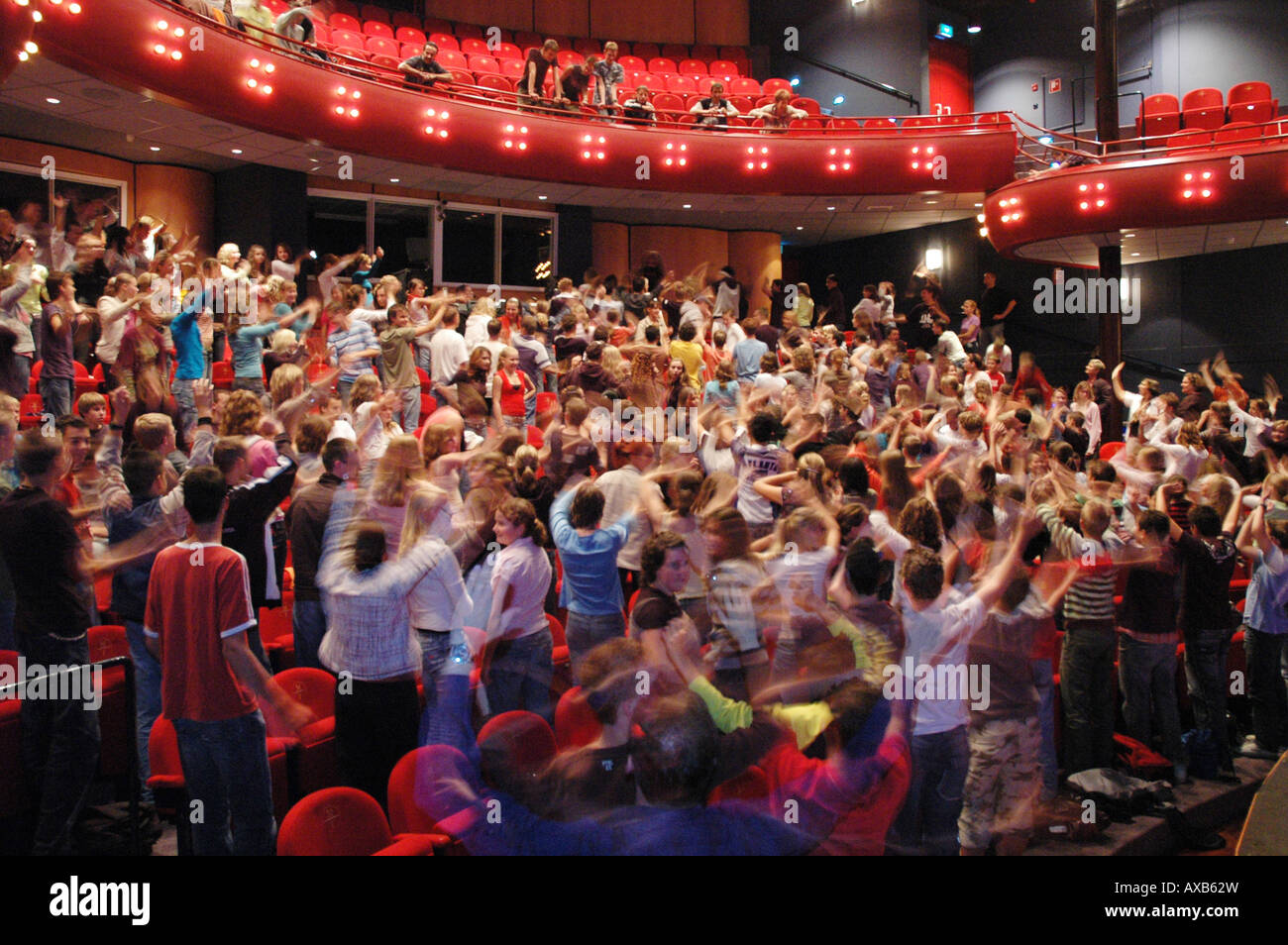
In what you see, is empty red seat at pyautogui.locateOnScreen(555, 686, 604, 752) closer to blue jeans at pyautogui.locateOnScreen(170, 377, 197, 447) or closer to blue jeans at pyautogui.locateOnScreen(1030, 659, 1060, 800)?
blue jeans at pyautogui.locateOnScreen(1030, 659, 1060, 800)

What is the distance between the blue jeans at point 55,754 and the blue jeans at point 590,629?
6.39ft

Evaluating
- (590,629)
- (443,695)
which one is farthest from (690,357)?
(443,695)

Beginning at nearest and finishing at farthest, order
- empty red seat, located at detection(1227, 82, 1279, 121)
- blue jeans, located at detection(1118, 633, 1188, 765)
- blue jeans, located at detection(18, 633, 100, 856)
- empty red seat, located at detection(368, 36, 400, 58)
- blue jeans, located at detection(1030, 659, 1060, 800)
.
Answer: blue jeans, located at detection(18, 633, 100, 856) < blue jeans, located at detection(1030, 659, 1060, 800) < blue jeans, located at detection(1118, 633, 1188, 765) < empty red seat, located at detection(1227, 82, 1279, 121) < empty red seat, located at detection(368, 36, 400, 58)

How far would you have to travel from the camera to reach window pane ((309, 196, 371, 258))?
14.9 metres

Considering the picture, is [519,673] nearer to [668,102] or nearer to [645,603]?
[645,603]

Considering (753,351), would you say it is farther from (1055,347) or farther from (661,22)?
(661,22)

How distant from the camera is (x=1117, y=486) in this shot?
5934 mm

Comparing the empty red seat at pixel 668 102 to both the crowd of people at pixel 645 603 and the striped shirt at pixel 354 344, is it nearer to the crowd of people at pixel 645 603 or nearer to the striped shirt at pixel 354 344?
the striped shirt at pixel 354 344

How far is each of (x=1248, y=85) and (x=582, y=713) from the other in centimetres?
1693

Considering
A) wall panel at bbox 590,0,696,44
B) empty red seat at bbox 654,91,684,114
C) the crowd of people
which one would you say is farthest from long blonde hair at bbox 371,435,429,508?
wall panel at bbox 590,0,696,44

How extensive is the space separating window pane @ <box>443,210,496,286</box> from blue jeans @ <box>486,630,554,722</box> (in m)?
12.8

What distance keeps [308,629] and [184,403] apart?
14.2ft

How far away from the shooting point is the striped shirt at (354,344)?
28.0 feet
